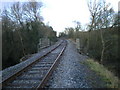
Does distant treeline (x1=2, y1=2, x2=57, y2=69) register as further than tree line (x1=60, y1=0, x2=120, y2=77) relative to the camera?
Yes

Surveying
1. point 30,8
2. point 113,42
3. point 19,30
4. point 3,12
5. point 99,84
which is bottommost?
point 99,84

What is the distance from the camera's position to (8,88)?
534 centimetres

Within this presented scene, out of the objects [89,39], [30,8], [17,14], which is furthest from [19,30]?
[89,39]

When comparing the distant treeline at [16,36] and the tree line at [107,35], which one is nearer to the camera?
the tree line at [107,35]

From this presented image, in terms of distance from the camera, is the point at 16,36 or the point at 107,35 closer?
the point at 107,35

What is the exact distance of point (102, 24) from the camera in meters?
22.2

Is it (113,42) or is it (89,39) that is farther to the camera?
(89,39)

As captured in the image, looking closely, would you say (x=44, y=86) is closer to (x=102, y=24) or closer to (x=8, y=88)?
(x=8, y=88)

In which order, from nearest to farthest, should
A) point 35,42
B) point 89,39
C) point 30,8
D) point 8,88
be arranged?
point 8,88
point 35,42
point 89,39
point 30,8

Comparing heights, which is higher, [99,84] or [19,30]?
[19,30]

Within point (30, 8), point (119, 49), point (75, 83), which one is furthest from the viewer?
point (30, 8)

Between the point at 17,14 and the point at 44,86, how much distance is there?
24704mm

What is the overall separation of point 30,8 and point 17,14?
8.50m

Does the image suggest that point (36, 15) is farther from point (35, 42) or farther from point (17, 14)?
point (35, 42)
